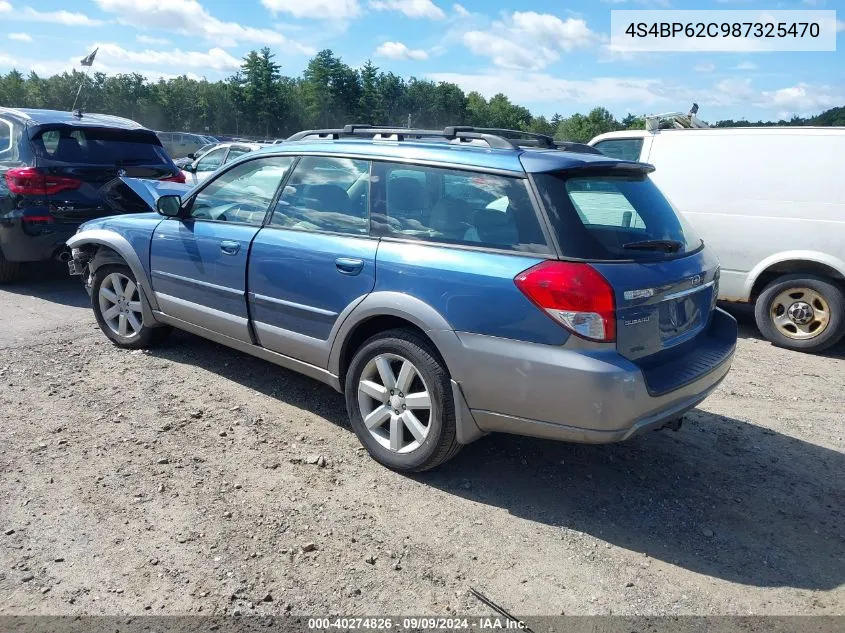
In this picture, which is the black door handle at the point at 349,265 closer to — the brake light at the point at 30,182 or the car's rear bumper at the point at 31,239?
the car's rear bumper at the point at 31,239

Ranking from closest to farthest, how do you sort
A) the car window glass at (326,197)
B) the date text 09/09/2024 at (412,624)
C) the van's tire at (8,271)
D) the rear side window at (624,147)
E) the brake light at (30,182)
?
the date text 09/09/2024 at (412,624), the car window glass at (326,197), the brake light at (30,182), the van's tire at (8,271), the rear side window at (624,147)

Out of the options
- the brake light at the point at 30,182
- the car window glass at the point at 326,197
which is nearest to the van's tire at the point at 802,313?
the car window glass at the point at 326,197

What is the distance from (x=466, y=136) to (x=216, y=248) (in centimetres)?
183

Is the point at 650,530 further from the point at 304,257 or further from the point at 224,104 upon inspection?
the point at 224,104

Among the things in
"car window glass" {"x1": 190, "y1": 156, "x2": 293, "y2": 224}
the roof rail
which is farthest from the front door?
the roof rail

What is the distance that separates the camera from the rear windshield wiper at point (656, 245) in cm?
321

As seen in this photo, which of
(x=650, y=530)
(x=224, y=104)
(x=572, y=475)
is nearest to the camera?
(x=650, y=530)

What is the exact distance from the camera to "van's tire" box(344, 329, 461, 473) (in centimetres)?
331

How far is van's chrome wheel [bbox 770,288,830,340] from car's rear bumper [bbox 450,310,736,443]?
3.95 m

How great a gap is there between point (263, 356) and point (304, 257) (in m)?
0.83

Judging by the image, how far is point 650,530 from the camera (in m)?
3.18

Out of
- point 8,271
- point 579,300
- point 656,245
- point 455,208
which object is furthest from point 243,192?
point 8,271

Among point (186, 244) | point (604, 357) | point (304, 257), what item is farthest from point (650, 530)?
point (186, 244)

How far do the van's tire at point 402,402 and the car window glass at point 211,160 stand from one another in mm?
10414
